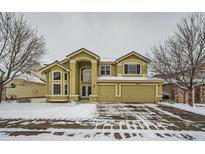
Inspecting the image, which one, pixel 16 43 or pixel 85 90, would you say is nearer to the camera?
pixel 16 43

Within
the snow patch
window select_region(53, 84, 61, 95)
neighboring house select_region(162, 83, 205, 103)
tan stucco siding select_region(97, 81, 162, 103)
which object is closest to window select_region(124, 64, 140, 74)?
tan stucco siding select_region(97, 81, 162, 103)

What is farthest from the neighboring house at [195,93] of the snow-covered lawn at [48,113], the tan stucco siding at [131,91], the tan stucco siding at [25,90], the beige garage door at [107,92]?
the tan stucco siding at [25,90]

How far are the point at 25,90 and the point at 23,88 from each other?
720mm

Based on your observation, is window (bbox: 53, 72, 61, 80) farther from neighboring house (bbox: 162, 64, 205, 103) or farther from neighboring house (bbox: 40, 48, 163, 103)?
neighboring house (bbox: 162, 64, 205, 103)

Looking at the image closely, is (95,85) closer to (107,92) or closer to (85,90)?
(107,92)

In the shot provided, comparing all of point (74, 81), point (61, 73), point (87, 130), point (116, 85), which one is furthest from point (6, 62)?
point (87, 130)

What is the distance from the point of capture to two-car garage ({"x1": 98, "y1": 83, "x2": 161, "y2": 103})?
70.3 feet

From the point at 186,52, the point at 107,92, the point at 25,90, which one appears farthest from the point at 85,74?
the point at 25,90

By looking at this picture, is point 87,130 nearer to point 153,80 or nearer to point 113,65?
point 153,80

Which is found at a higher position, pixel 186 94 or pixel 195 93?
pixel 195 93

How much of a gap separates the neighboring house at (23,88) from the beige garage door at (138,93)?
13307 millimetres

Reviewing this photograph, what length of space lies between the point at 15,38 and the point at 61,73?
6.36m

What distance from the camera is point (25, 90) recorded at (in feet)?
103

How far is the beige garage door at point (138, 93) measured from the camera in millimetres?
21562
